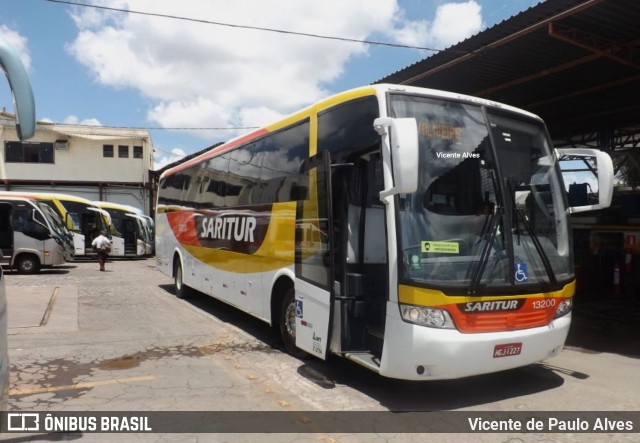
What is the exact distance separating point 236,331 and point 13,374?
11.0ft

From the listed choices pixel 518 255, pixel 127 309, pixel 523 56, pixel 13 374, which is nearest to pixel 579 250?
pixel 523 56

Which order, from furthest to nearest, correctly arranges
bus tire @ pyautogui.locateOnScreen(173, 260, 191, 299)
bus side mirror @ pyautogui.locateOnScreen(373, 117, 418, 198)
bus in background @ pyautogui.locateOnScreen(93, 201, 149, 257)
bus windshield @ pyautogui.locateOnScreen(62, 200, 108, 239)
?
1. bus in background @ pyautogui.locateOnScreen(93, 201, 149, 257)
2. bus windshield @ pyautogui.locateOnScreen(62, 200, 108, 239)
3. bus tire @ pyautogui.locateOnScreen(173, 260, 191, 299)
4. bus side mirror @ pyautogui.locateOnScreen(373, 117, 418, 198)

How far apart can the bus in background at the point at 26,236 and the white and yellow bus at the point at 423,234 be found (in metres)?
14.4

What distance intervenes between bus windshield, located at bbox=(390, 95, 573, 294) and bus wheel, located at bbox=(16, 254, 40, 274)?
17.2 meters

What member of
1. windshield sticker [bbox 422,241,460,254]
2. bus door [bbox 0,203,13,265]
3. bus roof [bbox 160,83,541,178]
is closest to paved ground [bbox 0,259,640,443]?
windshield sticker [bbox 422,241,460,254]

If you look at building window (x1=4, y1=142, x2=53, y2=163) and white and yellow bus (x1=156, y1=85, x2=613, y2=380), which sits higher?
building window (x1=4, y1=142, x2=53, y2=163)

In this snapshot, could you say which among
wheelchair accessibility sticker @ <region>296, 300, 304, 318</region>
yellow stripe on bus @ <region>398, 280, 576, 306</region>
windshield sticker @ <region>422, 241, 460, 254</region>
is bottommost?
wheelchair accessibility sticker @ <region>296, 300, 304, 318</region>

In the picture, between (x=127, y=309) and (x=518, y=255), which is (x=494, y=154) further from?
(x=127, y=309)

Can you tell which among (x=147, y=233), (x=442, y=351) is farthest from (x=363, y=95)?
(x=147, y=233)

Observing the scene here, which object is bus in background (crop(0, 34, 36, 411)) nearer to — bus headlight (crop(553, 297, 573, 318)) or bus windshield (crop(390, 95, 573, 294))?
bus windshield (crop(390, 95, 573, 294))

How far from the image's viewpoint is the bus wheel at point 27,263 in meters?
17.7

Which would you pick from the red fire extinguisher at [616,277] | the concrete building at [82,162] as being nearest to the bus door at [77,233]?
the concrete building at [82,162]

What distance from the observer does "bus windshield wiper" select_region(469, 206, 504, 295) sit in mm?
4605

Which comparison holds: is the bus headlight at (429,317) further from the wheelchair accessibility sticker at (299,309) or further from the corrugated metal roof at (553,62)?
the corrugated metal roof at (553,62)
